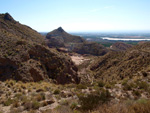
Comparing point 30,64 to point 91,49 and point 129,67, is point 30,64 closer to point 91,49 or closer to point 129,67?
point 129,67

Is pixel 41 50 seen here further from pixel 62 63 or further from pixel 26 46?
pixel 62 63

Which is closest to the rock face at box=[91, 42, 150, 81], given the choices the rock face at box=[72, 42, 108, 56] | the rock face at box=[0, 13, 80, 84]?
the rock face at box=[0, 13, 80, 84]

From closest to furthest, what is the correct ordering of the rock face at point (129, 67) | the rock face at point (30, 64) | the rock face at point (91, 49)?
the rock face at point (30, 64), the rock face at point (129, 67), the rock face at point (91, 49)

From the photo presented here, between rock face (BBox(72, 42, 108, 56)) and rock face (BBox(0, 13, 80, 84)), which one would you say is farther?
rock face (BBox(72, 42, 108, 56))

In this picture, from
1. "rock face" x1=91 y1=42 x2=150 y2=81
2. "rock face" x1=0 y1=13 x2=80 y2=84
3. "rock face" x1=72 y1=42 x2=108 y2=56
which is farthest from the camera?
"rock face" x1=72 y1=42 x2=108 y2=56

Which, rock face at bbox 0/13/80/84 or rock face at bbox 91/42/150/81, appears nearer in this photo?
rock face at bbox 0/13/80/84

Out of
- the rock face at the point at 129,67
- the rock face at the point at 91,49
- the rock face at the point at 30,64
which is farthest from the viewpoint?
the rock face at the point at 91,49

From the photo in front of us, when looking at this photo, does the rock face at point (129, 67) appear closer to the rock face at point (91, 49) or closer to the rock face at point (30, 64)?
the rock face at point (30, 64)

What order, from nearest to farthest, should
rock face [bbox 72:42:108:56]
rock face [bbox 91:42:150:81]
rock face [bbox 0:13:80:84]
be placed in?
rock face [bbox 0:13:80:84]
rock face [bbox 91:42:150:81]
rock face [bbox 72:42:108:56]

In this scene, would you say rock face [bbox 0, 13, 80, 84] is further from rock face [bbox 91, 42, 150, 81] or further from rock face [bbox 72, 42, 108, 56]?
rock face [bbox 72, 42, 108, 56]

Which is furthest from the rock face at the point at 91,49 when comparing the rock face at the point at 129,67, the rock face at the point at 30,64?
the rock face at the point at 30,64

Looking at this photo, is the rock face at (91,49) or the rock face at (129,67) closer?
the rock face at (129,67)

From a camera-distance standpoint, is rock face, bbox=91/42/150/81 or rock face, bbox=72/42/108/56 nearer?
rock face, bbox=91/42/150/81

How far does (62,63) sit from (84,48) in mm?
63527
